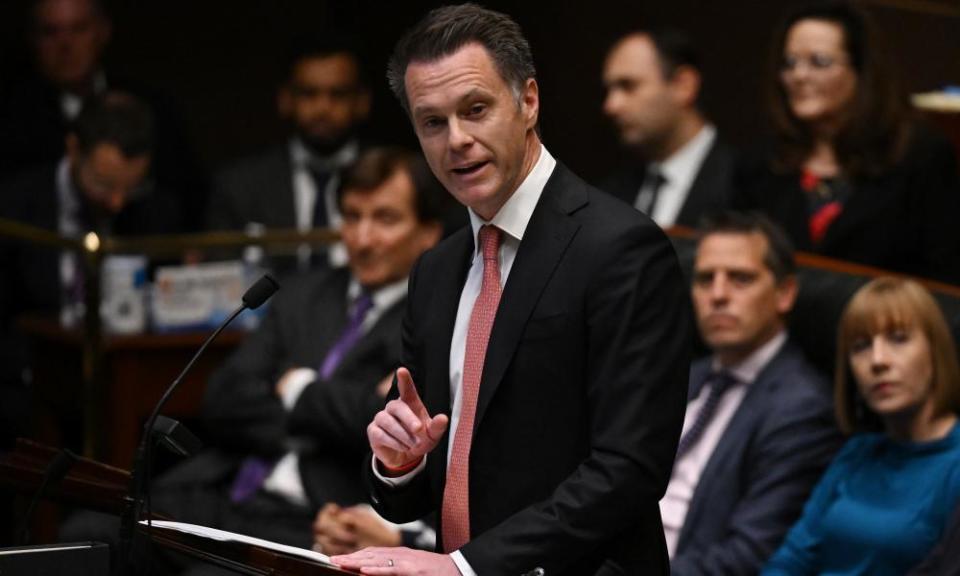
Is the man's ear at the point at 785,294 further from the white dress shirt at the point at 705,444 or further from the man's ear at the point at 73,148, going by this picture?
the man's ear at the point at 73,148

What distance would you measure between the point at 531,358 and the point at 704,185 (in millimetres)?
2727

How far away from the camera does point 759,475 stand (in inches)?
143

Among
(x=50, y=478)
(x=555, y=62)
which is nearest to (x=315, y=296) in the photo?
(x=50, y=478)

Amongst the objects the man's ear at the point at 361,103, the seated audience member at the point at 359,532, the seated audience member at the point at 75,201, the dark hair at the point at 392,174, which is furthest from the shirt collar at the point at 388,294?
the man's ear at the point at 361,103

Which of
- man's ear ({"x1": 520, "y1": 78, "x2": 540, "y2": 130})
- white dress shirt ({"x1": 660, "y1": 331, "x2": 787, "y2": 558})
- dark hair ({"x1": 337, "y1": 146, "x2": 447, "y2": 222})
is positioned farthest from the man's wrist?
dark hair ({"x1": 337, "y1": 146, "x2": 447, "y2": 222})

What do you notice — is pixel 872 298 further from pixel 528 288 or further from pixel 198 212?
pixel 198 212

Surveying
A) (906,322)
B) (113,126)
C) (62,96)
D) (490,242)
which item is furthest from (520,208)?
(62,96)

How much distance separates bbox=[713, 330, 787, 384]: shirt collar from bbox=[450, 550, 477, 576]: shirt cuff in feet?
5.75

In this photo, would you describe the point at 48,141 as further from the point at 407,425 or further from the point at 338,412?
the point at 407,425

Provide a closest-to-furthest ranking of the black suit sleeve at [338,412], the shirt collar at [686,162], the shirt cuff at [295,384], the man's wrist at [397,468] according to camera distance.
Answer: the man's wrist at [397,468] < the black suit sleeve at [338,412] < the shirt cuff at [295,384] < the shirt collar at [686,162]

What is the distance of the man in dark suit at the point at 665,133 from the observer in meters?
4.80

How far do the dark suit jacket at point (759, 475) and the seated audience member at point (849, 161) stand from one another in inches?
24.2

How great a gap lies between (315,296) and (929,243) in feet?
5.37

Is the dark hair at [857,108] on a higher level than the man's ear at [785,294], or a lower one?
higher
